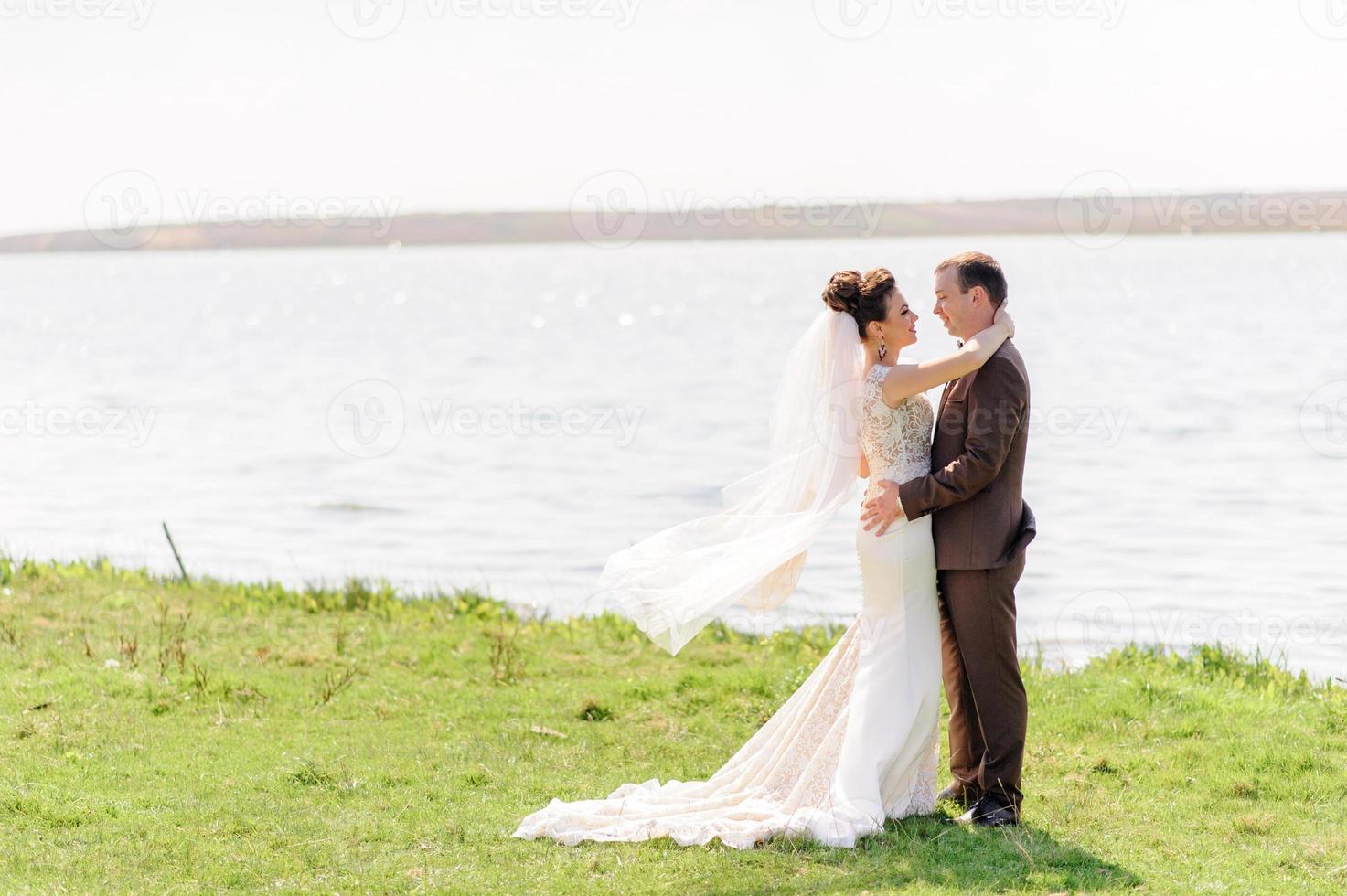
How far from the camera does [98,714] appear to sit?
9453 millimetres

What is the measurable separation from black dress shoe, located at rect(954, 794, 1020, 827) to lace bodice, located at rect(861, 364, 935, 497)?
5.74 ft

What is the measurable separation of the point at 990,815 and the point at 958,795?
0.33 metres

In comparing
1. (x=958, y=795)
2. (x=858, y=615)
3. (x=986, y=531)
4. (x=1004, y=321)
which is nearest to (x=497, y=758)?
(x=858, y=615)

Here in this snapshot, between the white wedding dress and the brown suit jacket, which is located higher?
the brown suit jacket

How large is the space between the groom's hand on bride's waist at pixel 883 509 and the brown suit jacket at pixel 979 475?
4cm

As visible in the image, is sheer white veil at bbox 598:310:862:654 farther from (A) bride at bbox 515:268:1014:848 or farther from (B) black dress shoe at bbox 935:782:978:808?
(B) black dress shoe at bbox 935:782:978:808

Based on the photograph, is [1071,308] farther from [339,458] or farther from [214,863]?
[214,863]

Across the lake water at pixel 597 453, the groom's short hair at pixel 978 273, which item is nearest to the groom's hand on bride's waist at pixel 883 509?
the groom's short hair at pixel 978 273

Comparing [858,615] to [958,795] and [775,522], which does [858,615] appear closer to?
[775,522]

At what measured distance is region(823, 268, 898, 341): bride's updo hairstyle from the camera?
23.4 ft

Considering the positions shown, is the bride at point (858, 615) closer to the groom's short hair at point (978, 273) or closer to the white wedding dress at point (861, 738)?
the white wedding dress at point (861, 738)

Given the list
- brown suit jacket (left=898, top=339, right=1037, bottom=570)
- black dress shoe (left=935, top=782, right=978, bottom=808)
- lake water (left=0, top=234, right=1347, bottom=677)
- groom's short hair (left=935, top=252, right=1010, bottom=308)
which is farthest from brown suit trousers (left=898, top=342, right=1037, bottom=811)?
lake water (left=0, top=234, right=1347, bottom=677)

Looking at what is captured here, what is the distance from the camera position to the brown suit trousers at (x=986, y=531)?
684 centimetres

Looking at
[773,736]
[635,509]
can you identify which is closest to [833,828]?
[773,736]
